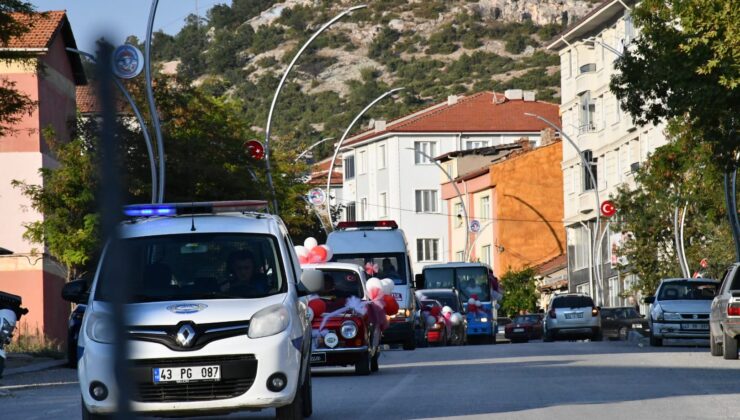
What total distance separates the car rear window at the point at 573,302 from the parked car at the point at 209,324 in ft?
131

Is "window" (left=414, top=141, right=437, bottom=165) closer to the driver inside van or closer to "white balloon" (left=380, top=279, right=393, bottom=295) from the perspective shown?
"white balloon" (left=380, top=279, right=393, bottom=295)

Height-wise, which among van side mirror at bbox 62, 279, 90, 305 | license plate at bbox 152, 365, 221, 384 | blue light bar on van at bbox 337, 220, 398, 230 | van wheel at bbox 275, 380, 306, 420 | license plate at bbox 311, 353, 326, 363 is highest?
blue light bar on van at bbox 337, 220, 398, 230

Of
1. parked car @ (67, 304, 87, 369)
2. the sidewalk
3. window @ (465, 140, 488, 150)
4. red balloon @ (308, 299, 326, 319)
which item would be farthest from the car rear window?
window @ (465, 140, 488, 150)

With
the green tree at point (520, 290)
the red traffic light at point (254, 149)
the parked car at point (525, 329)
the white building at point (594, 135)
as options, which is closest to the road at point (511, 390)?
the red traffic light at point (254, 149)

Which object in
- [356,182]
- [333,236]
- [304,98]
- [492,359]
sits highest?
[304,98]

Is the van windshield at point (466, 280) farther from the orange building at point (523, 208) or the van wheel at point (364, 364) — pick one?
the orange building at point (523, 208)

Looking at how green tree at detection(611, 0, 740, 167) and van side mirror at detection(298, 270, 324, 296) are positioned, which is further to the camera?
green tree at detection(611, 0, 740, 167)

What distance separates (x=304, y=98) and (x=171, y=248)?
575ft

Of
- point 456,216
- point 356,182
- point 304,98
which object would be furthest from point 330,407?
point 304,98

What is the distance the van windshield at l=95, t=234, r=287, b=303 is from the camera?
11.9 m

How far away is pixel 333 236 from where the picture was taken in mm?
→ 39688

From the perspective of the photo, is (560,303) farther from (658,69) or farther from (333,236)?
(658,69)

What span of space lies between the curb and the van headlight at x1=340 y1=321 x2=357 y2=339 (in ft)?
23.5

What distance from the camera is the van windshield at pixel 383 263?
3778cm
